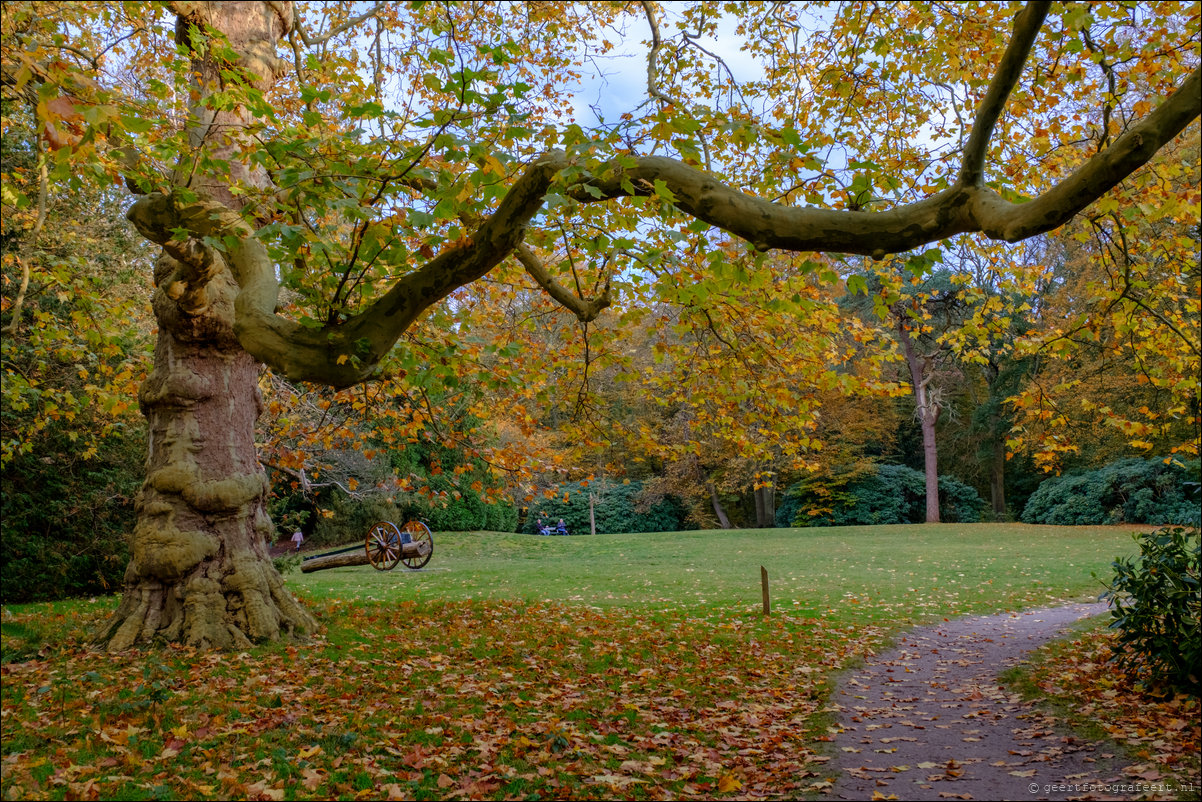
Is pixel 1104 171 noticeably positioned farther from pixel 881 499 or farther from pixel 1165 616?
pixel 881 499

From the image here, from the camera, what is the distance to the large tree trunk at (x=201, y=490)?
712 centimetres

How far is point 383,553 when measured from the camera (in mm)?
17312

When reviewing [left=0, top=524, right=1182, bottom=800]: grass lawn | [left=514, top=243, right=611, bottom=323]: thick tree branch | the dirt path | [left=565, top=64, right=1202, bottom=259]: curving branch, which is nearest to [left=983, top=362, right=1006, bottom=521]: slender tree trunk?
[left=0, top=524, right=1182, bottom=800]: grass lawn

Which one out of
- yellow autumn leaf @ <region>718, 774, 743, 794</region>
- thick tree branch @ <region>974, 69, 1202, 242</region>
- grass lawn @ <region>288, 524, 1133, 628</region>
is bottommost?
grass lawn @ <region>288, 524, 1133, 628</region>

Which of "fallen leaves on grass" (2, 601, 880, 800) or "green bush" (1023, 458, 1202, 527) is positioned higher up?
"green bush" (1023, 458, 1202, 527)

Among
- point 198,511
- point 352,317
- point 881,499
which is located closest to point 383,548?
point 198,511

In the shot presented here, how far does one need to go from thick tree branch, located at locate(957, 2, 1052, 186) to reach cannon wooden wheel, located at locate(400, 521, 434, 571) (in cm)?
1507

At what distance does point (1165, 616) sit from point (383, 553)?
1494 centimetres

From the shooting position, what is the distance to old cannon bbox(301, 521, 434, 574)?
56.9 feet

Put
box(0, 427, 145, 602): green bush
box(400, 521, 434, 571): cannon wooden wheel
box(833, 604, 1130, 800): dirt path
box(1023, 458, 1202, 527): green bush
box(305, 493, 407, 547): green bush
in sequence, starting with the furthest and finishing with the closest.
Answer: box(1023, 458, 1202, 527): green bush → box(305, 493, 407, 547): green bush → box(400, 521, 434, 571): cannon wooden wheel → box(0, 427, 145, 602): green bush → box(833, 604, 1130, 800): dirt path

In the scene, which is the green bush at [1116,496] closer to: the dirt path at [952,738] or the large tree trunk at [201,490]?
the dirt path at [952,738]

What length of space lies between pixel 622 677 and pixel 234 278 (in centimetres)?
535

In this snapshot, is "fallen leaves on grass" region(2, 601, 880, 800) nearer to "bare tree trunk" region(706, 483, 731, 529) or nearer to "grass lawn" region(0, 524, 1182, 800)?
"grass lawn" region(0, 524, 1182, 800)

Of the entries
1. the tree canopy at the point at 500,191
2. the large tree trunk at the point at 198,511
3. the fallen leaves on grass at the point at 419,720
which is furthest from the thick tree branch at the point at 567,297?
the fallen leaves on grass at the point at 419,720
